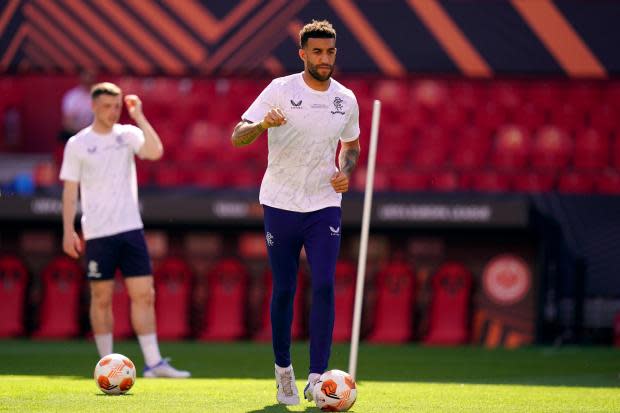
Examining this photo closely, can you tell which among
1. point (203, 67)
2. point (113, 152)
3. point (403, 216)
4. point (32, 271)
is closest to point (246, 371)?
point (113, 152)

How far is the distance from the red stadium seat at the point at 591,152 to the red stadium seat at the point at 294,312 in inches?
133

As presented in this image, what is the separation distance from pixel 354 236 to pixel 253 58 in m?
2.66

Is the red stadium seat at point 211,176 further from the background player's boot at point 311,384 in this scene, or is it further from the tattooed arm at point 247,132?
the background player's boot at point 311,384

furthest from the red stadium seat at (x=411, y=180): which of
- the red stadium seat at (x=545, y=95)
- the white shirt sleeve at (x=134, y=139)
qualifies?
the white shirt sleeve at (x=134, y=139)

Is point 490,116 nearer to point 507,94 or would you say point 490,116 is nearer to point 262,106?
point 507,94

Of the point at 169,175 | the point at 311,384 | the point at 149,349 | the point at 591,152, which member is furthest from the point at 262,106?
the point at 591,152

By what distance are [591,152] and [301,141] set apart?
8377mm

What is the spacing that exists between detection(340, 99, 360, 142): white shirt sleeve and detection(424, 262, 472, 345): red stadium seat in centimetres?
675

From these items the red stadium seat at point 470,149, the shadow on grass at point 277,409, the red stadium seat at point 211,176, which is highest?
the red stadium seat at point 470,149

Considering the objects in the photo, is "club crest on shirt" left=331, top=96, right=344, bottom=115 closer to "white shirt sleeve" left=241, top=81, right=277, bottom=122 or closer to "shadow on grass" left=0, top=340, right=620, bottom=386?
"white shirt sleeve" left=241, top=81, right=277, bottom=122

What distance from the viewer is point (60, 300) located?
1492cm

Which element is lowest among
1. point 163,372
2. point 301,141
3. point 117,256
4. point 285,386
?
point 163,372

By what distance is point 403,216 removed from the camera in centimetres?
1408

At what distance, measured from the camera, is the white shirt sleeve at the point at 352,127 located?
8.02 meters
